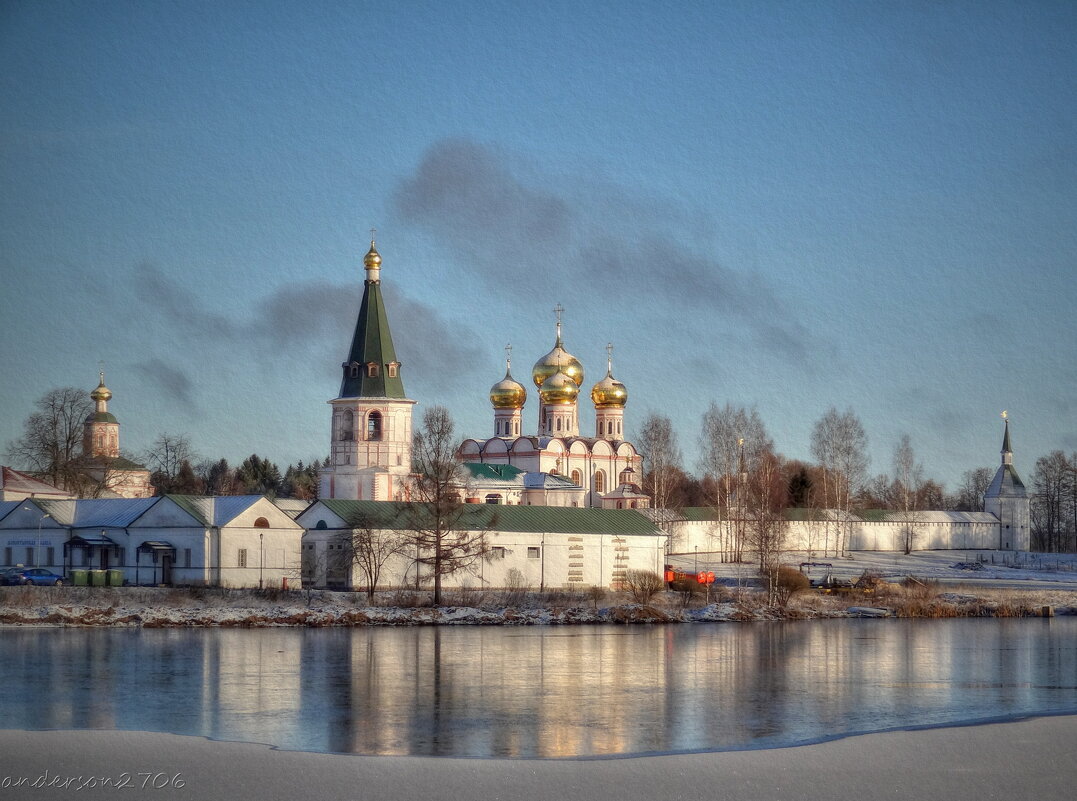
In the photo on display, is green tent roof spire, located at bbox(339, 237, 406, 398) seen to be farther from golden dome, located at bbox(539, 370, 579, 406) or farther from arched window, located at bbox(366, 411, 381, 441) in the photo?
golden dome, located at bbox(539, 370, 579, 406)

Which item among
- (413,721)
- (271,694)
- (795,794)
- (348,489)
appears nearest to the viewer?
(795,794)

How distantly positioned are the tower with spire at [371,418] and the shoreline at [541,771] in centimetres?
4300

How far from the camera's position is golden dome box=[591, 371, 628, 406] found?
3012 inches

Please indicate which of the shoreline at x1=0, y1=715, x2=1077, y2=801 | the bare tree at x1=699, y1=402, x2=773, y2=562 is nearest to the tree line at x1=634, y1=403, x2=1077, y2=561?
the bare tree at x1=699, y1=402, x2=773, y2=562

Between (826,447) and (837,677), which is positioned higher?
(826,447)

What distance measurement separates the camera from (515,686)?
18719 millimetres

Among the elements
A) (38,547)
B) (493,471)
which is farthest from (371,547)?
(493,471)

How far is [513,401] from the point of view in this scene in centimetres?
7550

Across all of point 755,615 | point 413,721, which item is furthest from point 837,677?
point 755,615

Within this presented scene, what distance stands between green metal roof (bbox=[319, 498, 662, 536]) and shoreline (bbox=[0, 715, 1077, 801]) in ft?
95.5

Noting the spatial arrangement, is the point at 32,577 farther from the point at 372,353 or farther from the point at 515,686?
the point at 515,686

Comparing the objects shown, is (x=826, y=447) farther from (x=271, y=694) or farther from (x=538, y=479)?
(x=271, y=694)

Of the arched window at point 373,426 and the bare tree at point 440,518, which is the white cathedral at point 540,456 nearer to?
the arched window at point 373,426

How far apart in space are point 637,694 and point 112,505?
1187 inches
